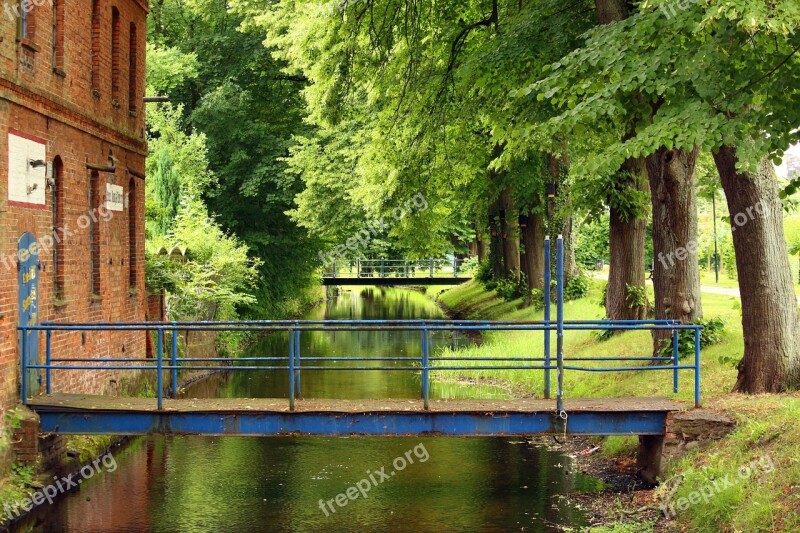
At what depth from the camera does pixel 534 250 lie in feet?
107

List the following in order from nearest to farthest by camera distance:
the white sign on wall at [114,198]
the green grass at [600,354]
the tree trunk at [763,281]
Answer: the tree trunk at [763,281] → the green grass at [600,354] → the white sign on wall at [114,198]

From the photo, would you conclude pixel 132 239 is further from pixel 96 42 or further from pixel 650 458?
pixel 650 458

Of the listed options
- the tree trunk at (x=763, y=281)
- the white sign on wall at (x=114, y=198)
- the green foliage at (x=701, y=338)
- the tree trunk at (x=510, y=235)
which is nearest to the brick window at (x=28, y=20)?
the white sign on wall at (x=114, y=198)

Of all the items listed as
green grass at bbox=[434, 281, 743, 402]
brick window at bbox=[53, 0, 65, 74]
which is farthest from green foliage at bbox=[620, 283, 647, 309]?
brick window at bbox=[53, 0, 65, 74]

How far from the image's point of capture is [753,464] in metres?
11.5

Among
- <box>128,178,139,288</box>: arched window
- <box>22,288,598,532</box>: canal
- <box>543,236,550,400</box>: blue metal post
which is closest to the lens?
<box>543,236,550,400</box>: blue metal post

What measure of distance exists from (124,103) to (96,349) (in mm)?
5091

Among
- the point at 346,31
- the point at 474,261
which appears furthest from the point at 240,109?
the point at 474,261

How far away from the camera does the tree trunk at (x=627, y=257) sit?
21438mm

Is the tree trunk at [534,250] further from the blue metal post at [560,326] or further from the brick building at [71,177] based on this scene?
the blue metal post at [560,326]

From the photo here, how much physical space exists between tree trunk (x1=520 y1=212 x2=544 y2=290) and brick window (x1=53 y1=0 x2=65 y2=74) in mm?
18724

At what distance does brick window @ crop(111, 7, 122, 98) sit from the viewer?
19.4 meters

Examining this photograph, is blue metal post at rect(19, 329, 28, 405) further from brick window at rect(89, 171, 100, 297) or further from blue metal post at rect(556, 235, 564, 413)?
blue metal post at rect(556, 235, 564, 413)

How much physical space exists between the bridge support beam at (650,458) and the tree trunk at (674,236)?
3.01 metres
